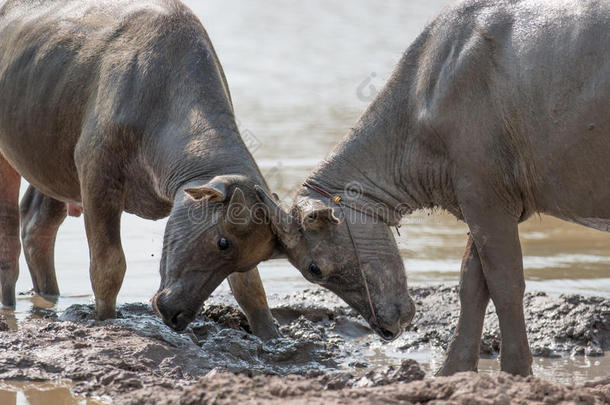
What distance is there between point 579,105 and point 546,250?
4291 mm

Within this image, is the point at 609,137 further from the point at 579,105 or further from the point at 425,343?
the point at 425,343

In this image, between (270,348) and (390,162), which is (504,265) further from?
(270,348)

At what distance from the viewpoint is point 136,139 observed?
7.45m

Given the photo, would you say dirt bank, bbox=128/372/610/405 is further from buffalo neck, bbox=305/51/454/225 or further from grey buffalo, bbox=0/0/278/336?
buffalo neck, bbox=305/51/454/225

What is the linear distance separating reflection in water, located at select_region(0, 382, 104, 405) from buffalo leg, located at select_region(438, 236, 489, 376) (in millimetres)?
2329

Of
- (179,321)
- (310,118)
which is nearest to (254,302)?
(179,321)

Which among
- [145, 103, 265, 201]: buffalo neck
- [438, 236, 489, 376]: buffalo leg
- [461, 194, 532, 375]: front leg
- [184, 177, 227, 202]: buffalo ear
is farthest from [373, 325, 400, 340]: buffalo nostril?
[184, 177, 227, 202]: buffalo ear

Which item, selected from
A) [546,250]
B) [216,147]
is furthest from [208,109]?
[546,250]

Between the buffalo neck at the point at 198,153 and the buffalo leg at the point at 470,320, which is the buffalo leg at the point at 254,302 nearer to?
the buffalo neck at the point at 198,153

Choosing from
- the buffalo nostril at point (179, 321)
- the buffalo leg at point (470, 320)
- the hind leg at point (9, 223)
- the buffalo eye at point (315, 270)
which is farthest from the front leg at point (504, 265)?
the hind leg at point (9, 223)

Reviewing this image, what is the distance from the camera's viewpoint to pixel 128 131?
7406 mm

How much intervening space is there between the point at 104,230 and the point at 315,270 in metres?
1.73

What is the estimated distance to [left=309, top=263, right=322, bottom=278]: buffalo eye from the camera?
6.77 meters

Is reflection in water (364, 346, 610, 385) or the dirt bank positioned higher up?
the dirt bank
